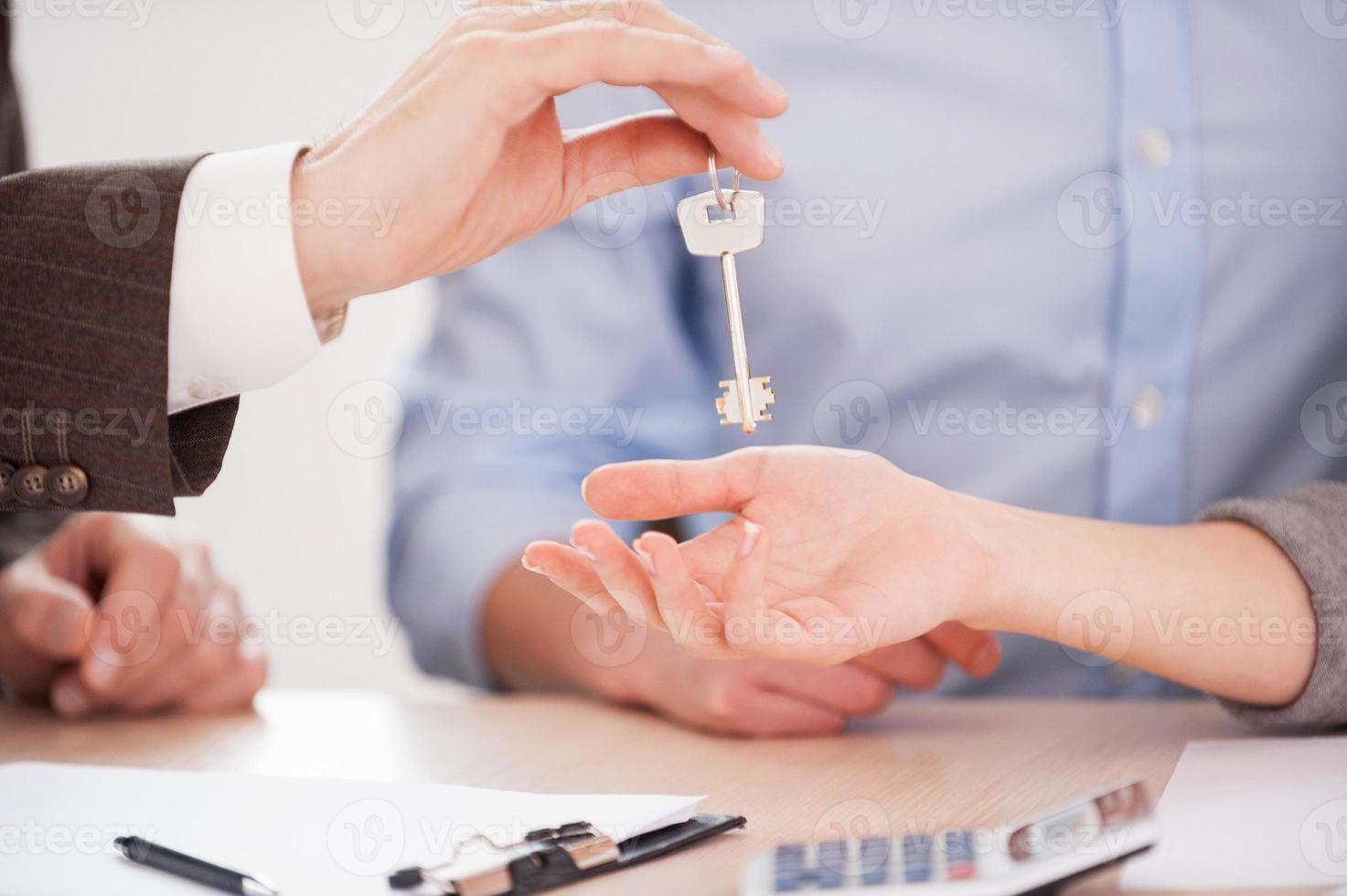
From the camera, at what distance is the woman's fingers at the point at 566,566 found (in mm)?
862

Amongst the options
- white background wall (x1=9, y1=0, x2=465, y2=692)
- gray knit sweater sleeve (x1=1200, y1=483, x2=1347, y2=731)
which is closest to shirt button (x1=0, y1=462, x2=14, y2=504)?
gray knit sweater sleeve (x1=1200, y1=483, x2=1347, y2=731)

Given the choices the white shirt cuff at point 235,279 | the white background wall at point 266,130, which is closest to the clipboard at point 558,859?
the white shirt cuff at point 235,279

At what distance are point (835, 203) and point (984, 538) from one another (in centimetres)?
79

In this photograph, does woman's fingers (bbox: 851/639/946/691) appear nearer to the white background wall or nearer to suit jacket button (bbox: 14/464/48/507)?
suit jacket button (bbox: 14/464/48/507)

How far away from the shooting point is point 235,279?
3.09 ft

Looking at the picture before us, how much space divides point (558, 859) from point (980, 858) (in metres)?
0.25

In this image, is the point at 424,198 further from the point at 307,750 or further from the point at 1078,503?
the point at 1078,503

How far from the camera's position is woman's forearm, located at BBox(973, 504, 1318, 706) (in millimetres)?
1001

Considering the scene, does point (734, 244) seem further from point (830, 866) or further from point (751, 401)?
point (830, 866)

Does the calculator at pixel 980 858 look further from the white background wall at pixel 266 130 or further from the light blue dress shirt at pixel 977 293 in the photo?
the white background wall at pixel 266 130

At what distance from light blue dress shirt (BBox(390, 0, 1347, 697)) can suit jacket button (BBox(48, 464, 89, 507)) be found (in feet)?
1.72

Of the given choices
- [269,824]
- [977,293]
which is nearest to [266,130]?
[977,293]

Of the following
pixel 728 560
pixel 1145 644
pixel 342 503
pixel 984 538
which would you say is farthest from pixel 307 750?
pixel 342 503

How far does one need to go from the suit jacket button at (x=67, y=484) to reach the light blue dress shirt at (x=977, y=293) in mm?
523
